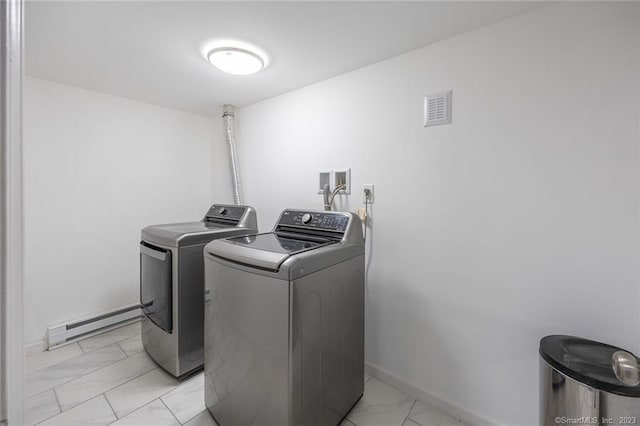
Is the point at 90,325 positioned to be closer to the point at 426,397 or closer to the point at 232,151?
the point at 232,151

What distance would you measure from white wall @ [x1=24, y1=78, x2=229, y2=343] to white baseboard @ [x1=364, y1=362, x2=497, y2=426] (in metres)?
2.34

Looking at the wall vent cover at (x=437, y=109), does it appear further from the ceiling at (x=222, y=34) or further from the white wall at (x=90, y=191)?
the white wall at (x=90, y=191)

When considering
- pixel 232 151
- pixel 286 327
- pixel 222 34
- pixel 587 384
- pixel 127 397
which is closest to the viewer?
pixel 587 384

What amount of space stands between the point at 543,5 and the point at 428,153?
82cm

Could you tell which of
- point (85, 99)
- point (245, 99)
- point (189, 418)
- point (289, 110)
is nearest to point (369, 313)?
point (189, 418)

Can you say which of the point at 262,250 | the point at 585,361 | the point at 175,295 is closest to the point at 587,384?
the point at 585,361

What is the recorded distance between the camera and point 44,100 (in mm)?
2148

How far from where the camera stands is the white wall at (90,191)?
2.14m

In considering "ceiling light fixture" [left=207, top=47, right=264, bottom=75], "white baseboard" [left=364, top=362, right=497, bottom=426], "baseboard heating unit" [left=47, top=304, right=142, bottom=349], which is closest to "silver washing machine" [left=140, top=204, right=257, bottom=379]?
"baseboard heating unit" [left=47, top=304, right=142, bottom=349]

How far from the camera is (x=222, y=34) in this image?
155 centimetres

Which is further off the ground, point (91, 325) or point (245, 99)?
point (245, 99)

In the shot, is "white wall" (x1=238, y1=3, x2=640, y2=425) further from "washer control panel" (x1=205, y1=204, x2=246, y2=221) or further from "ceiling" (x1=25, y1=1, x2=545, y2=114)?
"washer control panel" (x1=205, y1=204, x2=246, y2=221)

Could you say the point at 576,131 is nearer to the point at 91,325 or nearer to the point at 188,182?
the point at 188,182

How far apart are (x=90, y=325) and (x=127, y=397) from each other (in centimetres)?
105
